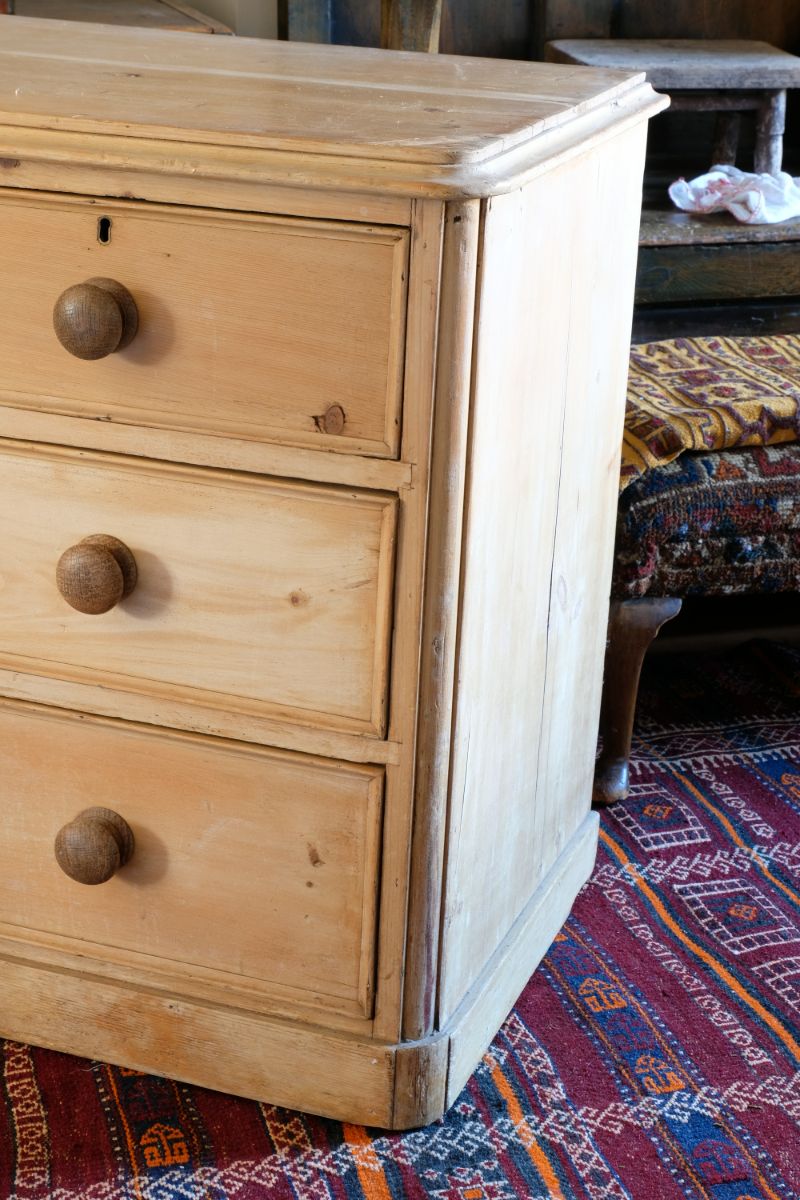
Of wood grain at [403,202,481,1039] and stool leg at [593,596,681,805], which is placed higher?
wood grain at [403,202,481,1039]

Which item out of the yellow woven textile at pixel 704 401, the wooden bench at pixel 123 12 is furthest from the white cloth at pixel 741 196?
the wooden bench at pixel 123 12

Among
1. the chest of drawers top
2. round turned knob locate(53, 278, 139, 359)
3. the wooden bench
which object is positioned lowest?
round turned knob locate(53, 278, 139, 359)

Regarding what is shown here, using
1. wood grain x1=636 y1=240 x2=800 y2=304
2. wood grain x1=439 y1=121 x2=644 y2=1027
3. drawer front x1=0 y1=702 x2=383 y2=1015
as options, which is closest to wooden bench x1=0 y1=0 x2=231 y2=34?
wood grain x1=636 y1=240 x2=800 y2=304

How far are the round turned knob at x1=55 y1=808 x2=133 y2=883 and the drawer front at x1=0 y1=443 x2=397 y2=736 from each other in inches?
3.9

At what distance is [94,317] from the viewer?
1009 millimetres

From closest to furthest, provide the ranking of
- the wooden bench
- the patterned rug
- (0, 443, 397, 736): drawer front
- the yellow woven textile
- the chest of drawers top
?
the chest of drawers top, (0, 443, 397, 736): drawer front, the patterned rug, the yellow woven textile, the wooden bench

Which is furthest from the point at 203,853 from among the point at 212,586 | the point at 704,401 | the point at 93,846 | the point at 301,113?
the point at 704,401

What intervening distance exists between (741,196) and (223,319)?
1.40 m

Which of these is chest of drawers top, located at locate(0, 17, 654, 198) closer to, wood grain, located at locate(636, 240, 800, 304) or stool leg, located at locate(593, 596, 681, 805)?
stool leg, located at locate(593, 596, 681, 805)

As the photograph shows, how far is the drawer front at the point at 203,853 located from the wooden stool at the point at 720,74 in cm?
151

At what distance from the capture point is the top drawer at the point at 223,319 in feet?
3.23

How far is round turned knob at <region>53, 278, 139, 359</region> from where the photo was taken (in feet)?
3.31

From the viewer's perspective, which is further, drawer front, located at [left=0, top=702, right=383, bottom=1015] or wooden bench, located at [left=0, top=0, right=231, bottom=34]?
wooden bench, located at [left=0, top=0, right=231, bottom=34]

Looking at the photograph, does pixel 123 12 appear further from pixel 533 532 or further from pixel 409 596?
pixel 409 596
